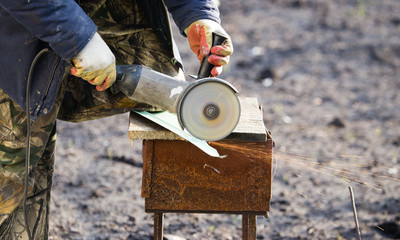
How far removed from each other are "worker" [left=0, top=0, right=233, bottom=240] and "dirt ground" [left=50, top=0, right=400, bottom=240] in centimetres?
87

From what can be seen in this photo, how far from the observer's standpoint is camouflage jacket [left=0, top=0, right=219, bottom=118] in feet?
6.66

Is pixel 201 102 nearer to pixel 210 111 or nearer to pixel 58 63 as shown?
pixel 210 111

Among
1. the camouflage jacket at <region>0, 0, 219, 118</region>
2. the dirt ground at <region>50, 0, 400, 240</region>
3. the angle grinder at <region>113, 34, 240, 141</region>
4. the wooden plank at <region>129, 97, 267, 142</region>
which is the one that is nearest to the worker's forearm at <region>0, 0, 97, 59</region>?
the camouflage jacket at <region>0, 0, 219, 118</region>

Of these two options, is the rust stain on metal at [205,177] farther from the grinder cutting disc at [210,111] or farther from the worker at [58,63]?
the worker at [58,63]

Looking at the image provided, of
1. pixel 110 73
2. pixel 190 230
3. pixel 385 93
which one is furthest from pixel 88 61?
pixel 385 93

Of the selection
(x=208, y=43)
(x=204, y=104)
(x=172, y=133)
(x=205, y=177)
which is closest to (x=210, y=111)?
(x=204, y=104)

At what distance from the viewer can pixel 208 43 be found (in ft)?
8.26

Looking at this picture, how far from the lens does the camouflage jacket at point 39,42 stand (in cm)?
203

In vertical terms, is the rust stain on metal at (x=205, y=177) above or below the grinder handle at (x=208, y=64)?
below

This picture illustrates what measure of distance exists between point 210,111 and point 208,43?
0.48 meters

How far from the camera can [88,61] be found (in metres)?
2.14

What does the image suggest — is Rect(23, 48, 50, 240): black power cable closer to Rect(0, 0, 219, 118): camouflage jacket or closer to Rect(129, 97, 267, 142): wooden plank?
Rect(0, 0, 219, 118): camouflage jacket

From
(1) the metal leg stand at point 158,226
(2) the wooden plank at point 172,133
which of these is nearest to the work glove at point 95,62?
(2) the wooden plank at point 172,133

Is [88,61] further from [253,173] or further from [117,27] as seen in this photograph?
[253,173]
